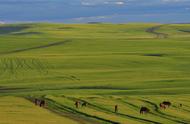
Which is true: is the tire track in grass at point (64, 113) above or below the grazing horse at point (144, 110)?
below

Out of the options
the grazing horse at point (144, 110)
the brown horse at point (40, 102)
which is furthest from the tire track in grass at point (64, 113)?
the grazing horse at point (144, 110)

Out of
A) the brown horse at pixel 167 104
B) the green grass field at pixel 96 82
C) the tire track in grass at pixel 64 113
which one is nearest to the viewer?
the tire track in grass at pixel 64 113

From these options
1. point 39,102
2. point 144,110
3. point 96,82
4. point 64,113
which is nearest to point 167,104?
point 144,110

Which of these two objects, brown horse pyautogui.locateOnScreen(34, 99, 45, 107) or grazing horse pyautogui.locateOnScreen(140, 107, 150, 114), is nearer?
grazing horse pyautogui.locateOnScreen(140, 107, 150, 114)

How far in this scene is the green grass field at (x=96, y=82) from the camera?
147 feet

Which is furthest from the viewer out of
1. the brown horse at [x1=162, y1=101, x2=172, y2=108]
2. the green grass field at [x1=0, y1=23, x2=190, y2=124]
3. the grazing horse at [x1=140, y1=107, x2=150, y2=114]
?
the brown horse at [x1=162, y1=101, x2=172, y2=108]

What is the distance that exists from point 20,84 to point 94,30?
120 meters

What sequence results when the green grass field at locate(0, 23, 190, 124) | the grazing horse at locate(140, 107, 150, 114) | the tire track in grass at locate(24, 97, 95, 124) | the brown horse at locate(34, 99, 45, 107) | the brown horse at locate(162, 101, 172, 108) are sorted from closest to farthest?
the tire track in grass at locate(24, 97, 95, 124) < the green grass field at locate(0, 23, 190, 124) < the grazing horse at locate(140, 107, 150, 114) < the brown horse at locate(162, 101, 172, 108) < the brown horse at locate(34, 99, 45, 107)

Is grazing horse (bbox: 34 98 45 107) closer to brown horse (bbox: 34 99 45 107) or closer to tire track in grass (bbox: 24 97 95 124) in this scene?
brown horse (bbox: 34 99 45 107)

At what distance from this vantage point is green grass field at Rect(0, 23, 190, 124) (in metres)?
44.8

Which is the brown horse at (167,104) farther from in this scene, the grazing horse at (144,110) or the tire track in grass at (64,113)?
the tire track in grass at (64,113)

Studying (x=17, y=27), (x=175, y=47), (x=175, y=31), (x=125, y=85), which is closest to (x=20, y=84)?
(x=125, y=85)

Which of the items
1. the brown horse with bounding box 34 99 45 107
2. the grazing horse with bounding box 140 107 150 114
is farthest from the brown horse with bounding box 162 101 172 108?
the brown horse with bounding box 34 99 45 107

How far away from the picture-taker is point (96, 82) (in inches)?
2707
